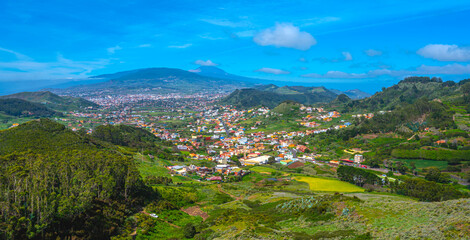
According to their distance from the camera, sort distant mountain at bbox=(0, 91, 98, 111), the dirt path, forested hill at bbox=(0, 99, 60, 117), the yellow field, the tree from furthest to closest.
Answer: distant mountain at bbox=(0, 91, 98, 111) → forested hill at bbox=(0, 99, 60, 117) → the tree → the yellow field → the dirt path

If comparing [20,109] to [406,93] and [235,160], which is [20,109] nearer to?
[235,160]

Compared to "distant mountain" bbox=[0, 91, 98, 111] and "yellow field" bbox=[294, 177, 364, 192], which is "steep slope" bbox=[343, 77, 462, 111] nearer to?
"yellow field" bbox=[294, 177, 364, 192]

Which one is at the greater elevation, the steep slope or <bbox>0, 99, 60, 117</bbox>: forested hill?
the steep slope

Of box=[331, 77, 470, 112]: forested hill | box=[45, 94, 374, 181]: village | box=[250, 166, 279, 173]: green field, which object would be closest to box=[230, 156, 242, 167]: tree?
box=[45, 94, 374, 181]: village

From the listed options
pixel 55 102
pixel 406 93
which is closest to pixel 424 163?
pixel 406 93

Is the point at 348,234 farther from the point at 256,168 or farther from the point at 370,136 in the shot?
the point at 370,136

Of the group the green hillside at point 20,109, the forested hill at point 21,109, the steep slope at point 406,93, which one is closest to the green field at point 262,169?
the steep slope at point 406,93

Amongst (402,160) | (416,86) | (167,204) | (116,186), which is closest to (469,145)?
(402,160)
